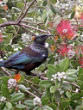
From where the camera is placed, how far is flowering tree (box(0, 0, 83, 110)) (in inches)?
64.5

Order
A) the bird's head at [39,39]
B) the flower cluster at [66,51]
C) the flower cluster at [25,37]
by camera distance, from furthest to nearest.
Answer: the flower cluster at [25,37], the bird's head at [39,39], the flower cluster at [66,51]

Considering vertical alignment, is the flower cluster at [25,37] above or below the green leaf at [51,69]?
below

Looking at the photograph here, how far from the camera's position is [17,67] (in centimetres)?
235

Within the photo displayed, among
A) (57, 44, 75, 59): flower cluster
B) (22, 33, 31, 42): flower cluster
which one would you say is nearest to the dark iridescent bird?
(57, 44, 75, 59): flower cluster

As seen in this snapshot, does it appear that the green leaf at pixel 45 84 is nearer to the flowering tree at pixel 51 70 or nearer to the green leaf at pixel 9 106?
the flowering tree at pixel 51 70

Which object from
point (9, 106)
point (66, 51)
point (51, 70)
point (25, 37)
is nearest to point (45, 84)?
point (51, 70)

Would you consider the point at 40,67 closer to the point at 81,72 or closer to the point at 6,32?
the point at 6,32

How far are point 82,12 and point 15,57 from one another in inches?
28.3

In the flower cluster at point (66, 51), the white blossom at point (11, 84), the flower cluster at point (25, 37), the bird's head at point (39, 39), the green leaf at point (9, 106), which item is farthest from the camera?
→ the flower cluster at point (25, 37)

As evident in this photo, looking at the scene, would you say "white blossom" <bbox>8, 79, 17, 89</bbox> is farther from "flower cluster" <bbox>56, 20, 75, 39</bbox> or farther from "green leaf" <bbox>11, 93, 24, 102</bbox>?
"flower cluster" <bbox>56, 20, 75, 39</bbox>

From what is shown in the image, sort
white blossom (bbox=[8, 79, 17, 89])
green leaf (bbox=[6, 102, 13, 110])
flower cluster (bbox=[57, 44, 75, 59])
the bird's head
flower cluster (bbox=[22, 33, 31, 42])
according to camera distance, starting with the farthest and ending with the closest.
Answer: flower cluster (bbox=[22, 33, 31, 42]), the bird's head, flower cluster (bbox=[57, 44, 75, 59]), white blossom (bbox=[8, 79, 17, 89]), green leaf (bbox=[6, 102, 13, 110])

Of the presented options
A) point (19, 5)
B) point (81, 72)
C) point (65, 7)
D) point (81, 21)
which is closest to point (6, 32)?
point (19, 5)

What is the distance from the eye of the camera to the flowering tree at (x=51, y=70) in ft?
5.38

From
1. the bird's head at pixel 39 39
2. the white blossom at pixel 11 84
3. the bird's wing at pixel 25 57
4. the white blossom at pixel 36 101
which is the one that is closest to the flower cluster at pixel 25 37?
the bird's head at pixel 39 39
